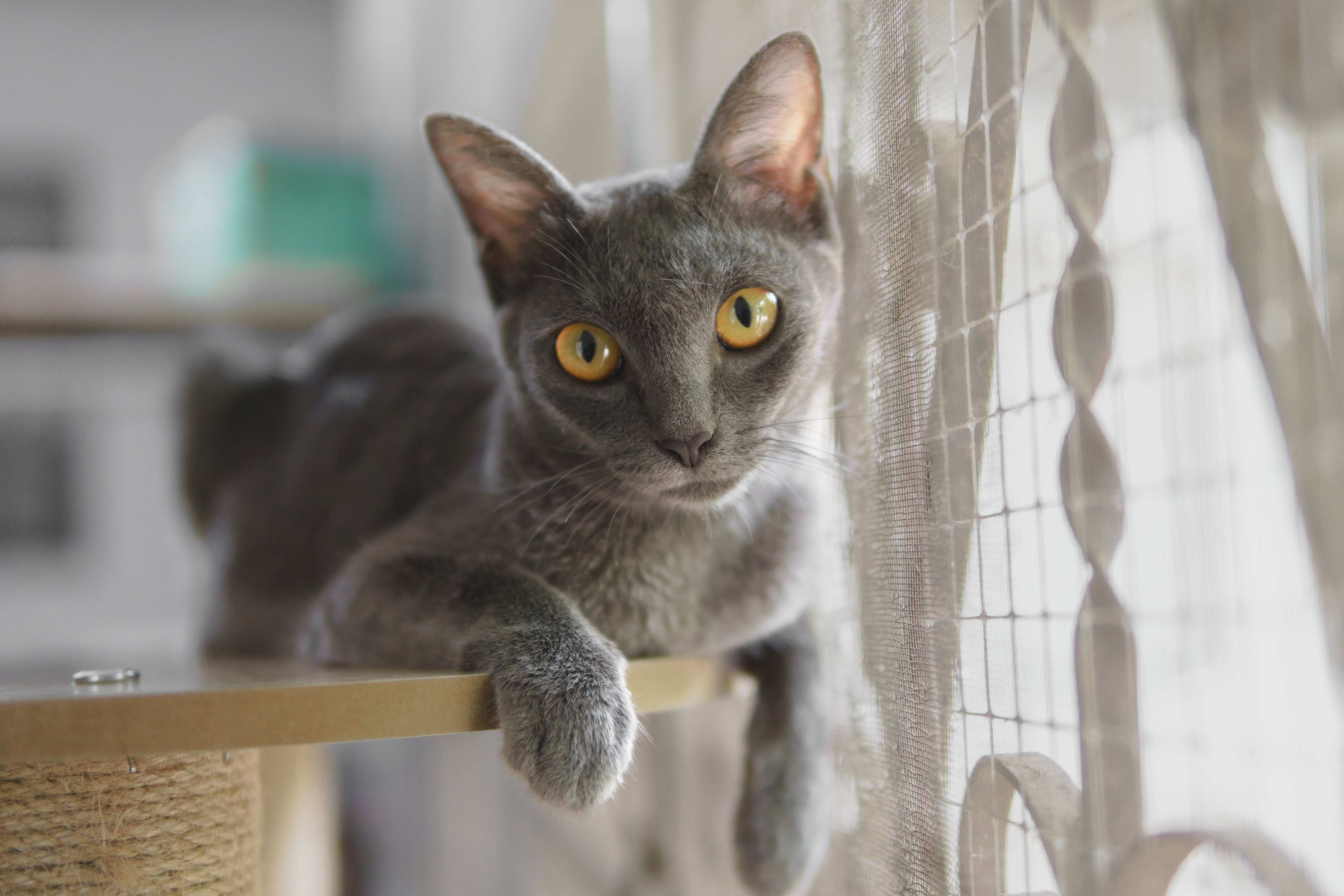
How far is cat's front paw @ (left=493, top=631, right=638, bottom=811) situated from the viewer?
0.67 m

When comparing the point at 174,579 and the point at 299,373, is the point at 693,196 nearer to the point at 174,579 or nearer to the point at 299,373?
the point at 299,373

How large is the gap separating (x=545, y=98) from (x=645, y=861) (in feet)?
5.20

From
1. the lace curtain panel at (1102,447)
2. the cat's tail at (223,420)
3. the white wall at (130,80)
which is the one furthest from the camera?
the white wall at (130,80)

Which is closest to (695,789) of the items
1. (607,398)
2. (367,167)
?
(607,398)

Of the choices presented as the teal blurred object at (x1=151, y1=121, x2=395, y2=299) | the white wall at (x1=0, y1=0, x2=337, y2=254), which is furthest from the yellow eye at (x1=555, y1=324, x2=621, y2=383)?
the white wall at (x1=0, y1=0, x2=337, y2=254)

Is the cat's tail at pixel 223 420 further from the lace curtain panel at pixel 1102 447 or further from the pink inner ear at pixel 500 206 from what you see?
the lace curtain panel at pixel 1102 447

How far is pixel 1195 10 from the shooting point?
1.43 ft

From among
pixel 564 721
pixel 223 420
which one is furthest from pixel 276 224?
pixel 564 721

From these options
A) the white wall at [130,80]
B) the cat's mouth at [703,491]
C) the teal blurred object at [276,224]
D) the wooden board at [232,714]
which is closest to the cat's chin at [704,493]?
the cat's mouth at [703,491]

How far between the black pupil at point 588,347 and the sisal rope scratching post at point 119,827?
442mm

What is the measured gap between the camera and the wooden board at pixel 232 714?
59 cm

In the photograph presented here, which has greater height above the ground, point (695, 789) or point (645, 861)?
point (695, 789)

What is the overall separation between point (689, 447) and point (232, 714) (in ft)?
1.21

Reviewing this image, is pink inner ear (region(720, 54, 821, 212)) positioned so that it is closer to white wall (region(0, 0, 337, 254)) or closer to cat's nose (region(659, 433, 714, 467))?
cat's nose (region(659, 433, 714, 467))
